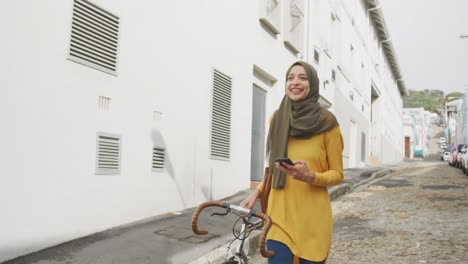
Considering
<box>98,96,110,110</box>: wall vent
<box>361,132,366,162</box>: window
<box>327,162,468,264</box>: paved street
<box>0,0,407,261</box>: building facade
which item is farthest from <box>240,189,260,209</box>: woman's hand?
<box>361,132,366,162</box>: window

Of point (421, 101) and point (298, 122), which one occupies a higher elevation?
point (421, 101)

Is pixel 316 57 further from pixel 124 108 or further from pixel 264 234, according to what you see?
pixel 264 234

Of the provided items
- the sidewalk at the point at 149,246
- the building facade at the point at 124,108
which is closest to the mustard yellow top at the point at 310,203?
the sidewalk at the point at 149,246

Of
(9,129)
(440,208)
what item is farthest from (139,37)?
(440,208)

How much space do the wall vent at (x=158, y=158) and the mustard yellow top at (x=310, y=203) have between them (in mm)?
4716

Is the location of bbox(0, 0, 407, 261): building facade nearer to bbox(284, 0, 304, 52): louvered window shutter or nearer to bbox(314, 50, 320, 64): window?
bbox(284, 0, 304, 52): louvered window shutter

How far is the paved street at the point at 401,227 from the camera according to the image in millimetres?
5969

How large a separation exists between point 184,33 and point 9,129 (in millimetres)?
3992

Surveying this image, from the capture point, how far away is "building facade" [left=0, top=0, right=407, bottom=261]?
477 centimetres

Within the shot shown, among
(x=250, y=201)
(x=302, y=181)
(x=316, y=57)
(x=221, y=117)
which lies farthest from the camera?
(x=316, y=57)

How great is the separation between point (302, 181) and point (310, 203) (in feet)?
0.54

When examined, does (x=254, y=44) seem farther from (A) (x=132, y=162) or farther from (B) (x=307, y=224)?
(B) (x=307, y=224)

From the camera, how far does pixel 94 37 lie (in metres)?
5.88

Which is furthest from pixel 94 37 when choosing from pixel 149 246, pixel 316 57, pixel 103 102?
pixel 316 57
